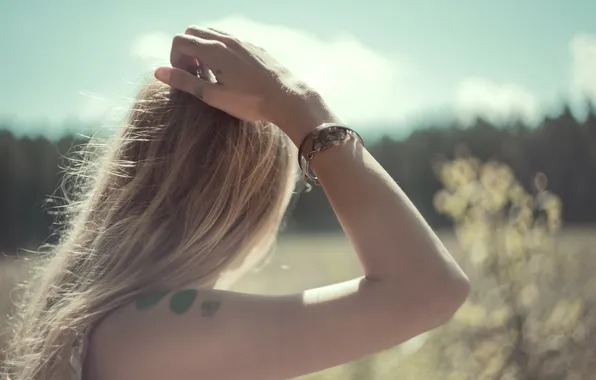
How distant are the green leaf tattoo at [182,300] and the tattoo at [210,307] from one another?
0.6 inches

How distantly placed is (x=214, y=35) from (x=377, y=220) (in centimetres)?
29

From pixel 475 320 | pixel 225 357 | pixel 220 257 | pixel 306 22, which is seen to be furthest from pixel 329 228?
pixel 225 357

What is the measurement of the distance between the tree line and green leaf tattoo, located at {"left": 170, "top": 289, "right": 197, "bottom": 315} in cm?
118

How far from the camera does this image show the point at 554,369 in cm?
170

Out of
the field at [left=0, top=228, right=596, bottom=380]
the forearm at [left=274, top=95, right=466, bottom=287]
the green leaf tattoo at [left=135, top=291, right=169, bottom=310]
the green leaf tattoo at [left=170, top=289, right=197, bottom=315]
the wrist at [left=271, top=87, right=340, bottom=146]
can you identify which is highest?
the wrist at [left=271, top=87, right=340, bottom=146]

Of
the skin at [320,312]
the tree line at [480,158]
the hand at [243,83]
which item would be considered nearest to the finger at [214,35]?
the hand at [243,83]

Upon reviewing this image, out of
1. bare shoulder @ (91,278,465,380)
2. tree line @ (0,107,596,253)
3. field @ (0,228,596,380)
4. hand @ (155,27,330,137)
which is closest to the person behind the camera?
bare shoulder @ (91,278,465,380)

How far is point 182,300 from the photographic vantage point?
2.13ft

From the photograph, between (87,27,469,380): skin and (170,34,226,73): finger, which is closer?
(87,27,469,380): skin

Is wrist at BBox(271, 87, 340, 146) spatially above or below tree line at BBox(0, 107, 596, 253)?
above

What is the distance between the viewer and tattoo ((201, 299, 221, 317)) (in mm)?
625

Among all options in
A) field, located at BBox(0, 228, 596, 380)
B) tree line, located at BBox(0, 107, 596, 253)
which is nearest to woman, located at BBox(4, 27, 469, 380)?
field, located at BBox(0, 228, 596, 380)

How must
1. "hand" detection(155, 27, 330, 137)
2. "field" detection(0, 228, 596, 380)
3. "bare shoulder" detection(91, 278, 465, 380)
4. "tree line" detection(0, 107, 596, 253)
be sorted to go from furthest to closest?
"tree line" detection(0, 107, 596, 253) → "field" detection(0, 228, 596, 380) → "hand" detection(155, 27, 330, 137) → "bare shoulder" detection(91, 278, 465, 380)

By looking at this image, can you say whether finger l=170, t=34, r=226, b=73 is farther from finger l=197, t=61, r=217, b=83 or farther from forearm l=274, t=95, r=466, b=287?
forearm l=274, t=95, r=466, b=287
